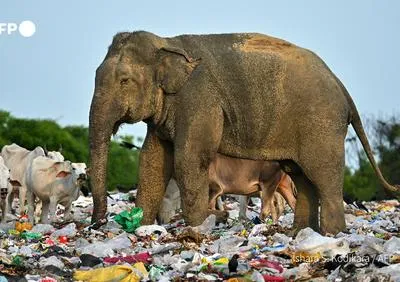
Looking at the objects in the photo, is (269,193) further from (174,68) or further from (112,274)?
(112,274)

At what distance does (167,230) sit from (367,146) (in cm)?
232

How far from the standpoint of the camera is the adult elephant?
11602 mm

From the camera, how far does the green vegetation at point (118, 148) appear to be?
35.9 m

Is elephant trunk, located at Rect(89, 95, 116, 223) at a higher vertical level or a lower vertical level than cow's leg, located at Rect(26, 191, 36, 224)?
higher

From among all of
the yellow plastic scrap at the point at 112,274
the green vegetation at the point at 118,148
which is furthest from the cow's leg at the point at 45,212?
the green vegetation at the point at 118,148

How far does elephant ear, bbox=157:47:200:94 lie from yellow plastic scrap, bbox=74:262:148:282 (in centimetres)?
347

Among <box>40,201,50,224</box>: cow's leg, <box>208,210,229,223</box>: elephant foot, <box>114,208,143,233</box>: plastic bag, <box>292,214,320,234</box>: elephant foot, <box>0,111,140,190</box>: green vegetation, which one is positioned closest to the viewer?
<box>114,208,143,233</box>: plastic bag

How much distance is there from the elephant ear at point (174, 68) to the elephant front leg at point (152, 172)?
0.61 meters

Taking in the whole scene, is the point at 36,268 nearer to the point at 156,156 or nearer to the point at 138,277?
the point at 138,277

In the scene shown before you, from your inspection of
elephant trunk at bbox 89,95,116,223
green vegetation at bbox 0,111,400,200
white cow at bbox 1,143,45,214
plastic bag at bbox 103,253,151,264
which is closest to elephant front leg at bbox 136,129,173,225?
elephant trunk at bbox 89,95,116,223

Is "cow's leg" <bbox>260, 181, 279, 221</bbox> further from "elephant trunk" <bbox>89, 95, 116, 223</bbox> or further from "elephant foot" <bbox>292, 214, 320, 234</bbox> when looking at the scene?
"elephant trunk" <bbox>89, 95, 116, 223</bbox>

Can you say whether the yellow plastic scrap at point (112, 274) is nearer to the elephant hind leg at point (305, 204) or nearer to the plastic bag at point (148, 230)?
the plastic bag at point (148, 230)

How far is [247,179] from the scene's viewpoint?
16.1 metres

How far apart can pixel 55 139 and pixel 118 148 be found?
6862 mm
